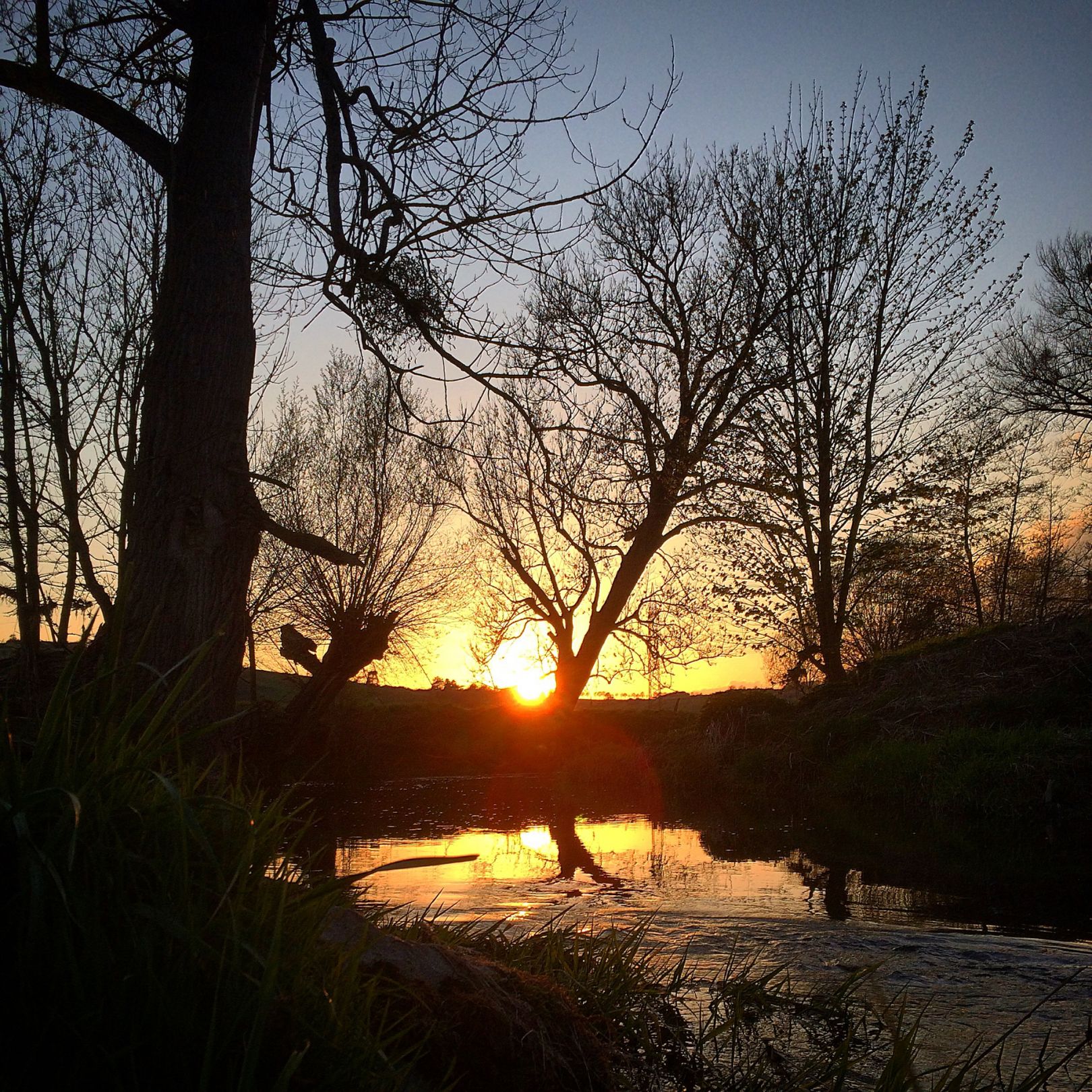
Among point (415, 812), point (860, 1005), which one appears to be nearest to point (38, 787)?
point (860, 1005)

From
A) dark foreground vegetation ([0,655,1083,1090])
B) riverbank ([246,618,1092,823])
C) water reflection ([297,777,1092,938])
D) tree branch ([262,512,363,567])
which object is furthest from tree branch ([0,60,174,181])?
water reflection ([297,777,1092,938])

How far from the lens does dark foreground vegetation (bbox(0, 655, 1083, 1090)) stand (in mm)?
1604

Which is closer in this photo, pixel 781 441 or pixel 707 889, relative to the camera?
pixel 707 889

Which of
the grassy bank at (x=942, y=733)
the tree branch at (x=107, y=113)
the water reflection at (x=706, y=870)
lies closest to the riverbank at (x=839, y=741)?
the grassy bank at (x=942, y=733)

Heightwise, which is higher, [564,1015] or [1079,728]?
[1079,728]

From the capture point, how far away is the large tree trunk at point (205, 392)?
3516 mm

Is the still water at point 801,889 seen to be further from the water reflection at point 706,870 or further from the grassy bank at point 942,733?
the grassy bank at point 942,733

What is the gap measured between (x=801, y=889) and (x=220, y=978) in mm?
5016

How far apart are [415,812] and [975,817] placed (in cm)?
623

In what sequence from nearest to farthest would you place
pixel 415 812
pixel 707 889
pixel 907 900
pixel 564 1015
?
pixel 564 1015 < pixel 907 900 < pixel 707 889 < pixel 415 812

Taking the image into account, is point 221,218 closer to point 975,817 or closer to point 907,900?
point 907,900

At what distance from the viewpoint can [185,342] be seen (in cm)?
376

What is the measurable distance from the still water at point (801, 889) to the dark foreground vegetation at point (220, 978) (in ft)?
1.46

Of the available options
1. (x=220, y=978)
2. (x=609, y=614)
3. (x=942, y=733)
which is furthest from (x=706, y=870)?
(x=609, y=614)
